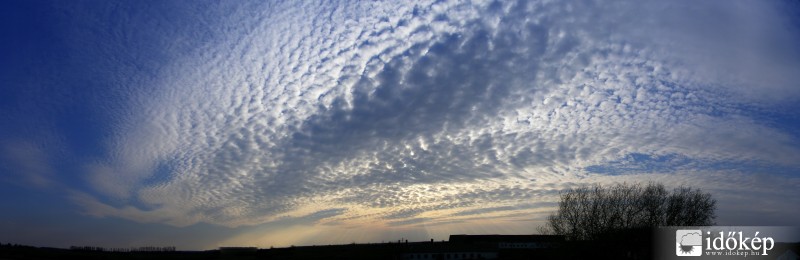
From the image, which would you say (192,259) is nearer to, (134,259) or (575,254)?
(134,259)

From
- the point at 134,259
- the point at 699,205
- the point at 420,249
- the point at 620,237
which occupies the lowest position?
the point at 134,259

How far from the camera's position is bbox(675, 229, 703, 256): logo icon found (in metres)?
46.3

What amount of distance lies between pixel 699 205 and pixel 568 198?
20010mm

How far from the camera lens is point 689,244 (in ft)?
166

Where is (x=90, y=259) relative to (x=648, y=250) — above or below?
below

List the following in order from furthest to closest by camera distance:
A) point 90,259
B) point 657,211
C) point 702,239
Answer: point 90,259, point 657,211, point 702,239

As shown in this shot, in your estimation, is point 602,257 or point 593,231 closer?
point 602,257

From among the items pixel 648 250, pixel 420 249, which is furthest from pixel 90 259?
pixel 648 250

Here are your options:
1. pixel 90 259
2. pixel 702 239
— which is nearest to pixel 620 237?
pixel 702 239

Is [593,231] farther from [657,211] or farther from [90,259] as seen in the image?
[90,259]

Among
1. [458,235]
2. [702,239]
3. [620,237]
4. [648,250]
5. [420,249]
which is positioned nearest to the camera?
[702,239]

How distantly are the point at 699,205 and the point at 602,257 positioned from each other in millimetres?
21082

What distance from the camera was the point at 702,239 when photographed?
48.9 meters

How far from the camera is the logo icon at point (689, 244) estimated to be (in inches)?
1822
